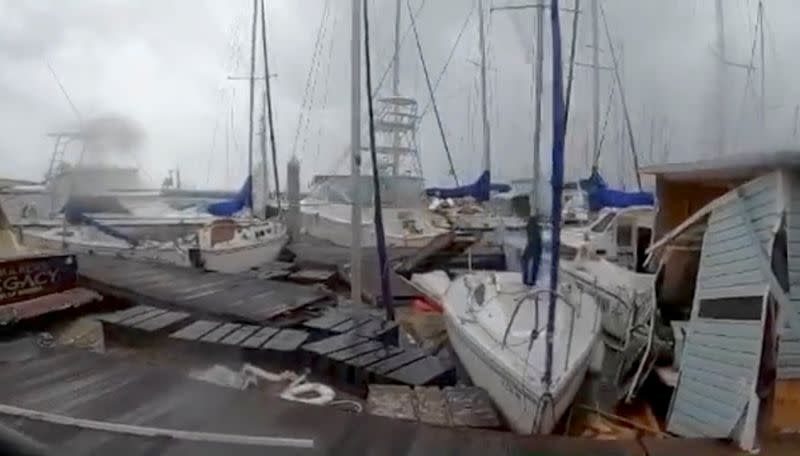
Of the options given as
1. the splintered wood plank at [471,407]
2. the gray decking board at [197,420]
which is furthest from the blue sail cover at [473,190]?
the gray decking board at [197,420]

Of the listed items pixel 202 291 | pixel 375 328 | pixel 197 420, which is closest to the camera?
pixel 197 420

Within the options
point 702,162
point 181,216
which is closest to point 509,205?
point 181,216

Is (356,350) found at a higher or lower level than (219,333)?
lower

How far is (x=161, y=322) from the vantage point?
8.38 meters

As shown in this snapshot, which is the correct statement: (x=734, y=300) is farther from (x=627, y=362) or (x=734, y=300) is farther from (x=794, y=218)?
(x=627, y=362)

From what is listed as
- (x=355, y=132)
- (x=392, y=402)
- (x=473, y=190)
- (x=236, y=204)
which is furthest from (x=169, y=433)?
(x=236, y=204)

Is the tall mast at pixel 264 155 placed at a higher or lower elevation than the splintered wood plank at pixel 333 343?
higher

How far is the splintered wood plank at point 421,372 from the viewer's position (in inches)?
273

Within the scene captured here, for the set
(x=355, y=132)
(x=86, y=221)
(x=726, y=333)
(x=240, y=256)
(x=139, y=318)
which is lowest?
(x=240, y=256)

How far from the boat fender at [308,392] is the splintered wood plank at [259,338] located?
126cm

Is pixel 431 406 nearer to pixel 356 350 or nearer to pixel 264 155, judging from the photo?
pixel 356 350

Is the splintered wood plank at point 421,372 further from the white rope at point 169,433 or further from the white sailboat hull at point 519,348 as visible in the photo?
the white rope at point 169,433

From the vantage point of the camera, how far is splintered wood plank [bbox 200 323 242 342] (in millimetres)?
7591

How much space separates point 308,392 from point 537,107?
5577 millimetres
